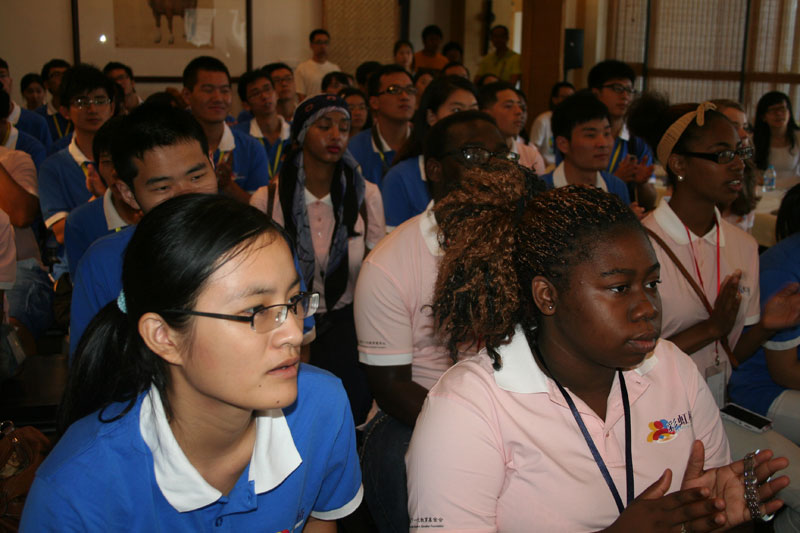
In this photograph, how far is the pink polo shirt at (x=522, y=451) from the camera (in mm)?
1369

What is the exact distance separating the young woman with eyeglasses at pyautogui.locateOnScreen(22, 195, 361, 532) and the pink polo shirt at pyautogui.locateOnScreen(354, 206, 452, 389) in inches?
31.7

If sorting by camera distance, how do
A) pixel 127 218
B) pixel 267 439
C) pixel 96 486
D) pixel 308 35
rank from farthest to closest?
pixel 308 35 < pixel 127 218 < pixel 267 439 < pixel 96 486

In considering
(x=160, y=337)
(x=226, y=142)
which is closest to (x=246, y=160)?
(x=226, y=142)

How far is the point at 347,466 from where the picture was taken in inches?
58.6

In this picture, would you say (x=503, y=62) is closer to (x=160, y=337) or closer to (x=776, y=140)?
(x=776, y=140)

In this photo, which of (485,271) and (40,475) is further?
(485,271)

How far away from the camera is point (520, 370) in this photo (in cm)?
147

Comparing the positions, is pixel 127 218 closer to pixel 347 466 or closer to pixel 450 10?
pixel 347 466

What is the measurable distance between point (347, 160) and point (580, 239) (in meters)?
2.12

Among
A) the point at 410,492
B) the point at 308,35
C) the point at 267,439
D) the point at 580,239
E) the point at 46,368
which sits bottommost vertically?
the point at 46,368

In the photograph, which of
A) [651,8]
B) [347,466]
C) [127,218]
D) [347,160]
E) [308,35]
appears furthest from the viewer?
[308,35]

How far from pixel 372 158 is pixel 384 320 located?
9.25 feet

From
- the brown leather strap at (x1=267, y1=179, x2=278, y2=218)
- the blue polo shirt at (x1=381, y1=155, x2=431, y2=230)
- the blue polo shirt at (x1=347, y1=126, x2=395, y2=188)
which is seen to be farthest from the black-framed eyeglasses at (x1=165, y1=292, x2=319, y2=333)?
the blue polo shirt at (x1=347, y1=126, x2=395, y2=188)


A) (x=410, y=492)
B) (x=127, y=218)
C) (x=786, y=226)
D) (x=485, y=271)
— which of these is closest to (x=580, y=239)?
(x=485, y=271)
